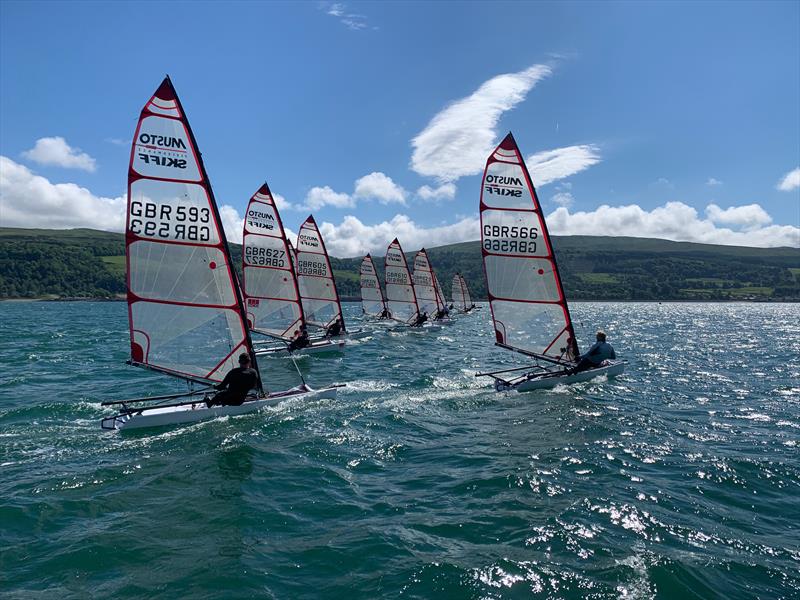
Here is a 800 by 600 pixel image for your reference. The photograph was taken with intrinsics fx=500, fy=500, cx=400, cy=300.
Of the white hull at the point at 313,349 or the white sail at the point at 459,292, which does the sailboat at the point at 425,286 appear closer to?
the white hull at the point at 313,349

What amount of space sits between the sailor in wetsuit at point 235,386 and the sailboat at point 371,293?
1309 inches

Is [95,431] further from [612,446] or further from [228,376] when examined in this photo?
[612,446]

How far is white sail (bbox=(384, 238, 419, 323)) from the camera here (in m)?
46.2

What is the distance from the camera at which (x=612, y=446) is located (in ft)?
40.0

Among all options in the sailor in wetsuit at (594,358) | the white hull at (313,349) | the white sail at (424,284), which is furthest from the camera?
the white sail at (424,284)

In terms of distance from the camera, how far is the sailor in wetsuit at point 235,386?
1425cm

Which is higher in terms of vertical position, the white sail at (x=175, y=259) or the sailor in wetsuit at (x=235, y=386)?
the white sail at (x=175, y=259)

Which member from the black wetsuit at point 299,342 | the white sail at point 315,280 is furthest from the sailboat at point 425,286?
the black wetsuit at point 299,342

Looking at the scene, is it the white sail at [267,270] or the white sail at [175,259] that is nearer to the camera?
the white sail at [175,259]

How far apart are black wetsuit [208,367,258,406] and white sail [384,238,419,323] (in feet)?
103

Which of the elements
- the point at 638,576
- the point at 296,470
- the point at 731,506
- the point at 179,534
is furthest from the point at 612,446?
the point at 179,534

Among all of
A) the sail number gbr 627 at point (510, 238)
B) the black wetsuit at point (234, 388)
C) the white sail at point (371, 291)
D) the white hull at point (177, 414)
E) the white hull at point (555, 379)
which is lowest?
the white hull at point (555, 379)

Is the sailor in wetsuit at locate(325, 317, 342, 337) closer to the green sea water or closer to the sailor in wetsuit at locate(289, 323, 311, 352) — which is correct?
the sailor in wetsuit at locate(289, 323, 311, 352)

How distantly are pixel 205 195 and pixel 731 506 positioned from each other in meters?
14.4
